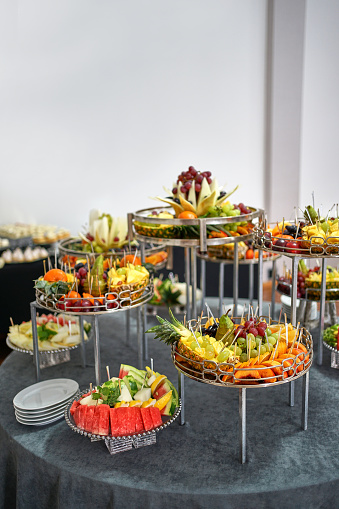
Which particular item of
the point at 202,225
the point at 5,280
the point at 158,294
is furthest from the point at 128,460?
the point at 5,280

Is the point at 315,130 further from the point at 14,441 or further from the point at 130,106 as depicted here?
the point at 14,441

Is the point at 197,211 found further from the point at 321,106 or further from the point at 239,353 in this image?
the point at 321,106

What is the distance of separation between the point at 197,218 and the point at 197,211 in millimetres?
206

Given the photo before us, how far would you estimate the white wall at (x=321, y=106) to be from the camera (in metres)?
5.59

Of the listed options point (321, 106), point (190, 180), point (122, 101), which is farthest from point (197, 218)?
point (321, 106)

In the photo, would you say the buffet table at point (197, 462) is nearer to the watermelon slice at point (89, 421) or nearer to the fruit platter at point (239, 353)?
the watermelon slice at point (89, 421)

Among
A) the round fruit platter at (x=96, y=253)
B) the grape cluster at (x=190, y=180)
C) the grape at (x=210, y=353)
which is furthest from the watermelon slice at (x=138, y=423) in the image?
the grape cluster at (x=190, y=180)

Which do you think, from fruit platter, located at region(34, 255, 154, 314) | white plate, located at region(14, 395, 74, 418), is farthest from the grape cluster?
white plate, located at region(14, 395, 74, 418)

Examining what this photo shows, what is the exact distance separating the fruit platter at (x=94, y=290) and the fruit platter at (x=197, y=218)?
26 centimetres

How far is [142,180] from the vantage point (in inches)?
239

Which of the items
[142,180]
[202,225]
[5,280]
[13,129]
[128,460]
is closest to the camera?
[128,460]

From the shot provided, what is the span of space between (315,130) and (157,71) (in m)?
2.08

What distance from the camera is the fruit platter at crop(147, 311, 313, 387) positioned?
1528 mm

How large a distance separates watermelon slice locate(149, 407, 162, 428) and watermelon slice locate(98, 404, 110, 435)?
16cm
